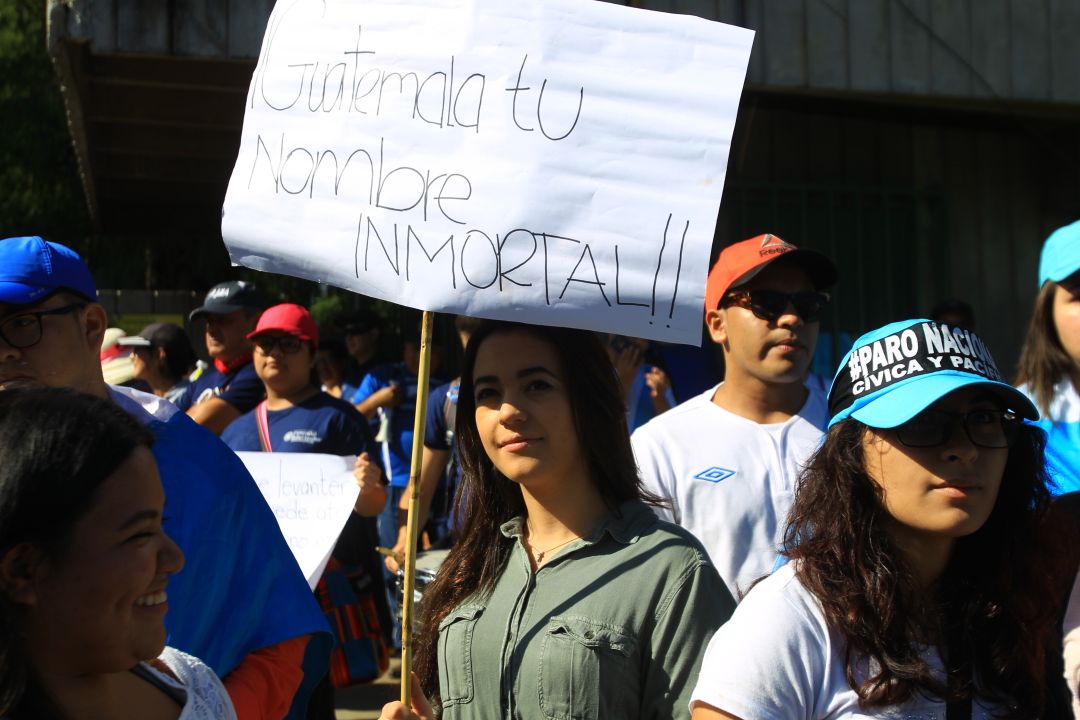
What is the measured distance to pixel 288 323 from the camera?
5.47m

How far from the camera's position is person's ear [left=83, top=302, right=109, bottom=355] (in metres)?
2.58

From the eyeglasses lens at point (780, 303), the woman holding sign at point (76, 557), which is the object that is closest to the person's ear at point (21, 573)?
the woman holding sign at point (76, 557)

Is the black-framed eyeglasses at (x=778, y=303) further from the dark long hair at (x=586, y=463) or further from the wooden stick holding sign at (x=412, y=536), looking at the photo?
the wooden stick holding sign at (x=412, y=536)

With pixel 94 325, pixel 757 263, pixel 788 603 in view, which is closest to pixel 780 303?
pixel 757 263

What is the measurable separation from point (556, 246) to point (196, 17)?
3712mm

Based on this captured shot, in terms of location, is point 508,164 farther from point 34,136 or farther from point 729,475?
point 34,136

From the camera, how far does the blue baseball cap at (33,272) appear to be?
248cm

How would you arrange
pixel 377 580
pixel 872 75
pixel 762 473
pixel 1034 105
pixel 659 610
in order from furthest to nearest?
pixel 1034 105
pixel 872 75
pixel 377 580
pixel 762 473
pixel 659 610

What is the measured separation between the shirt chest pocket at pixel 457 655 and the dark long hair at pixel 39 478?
1.06 metres

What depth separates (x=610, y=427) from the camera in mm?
2783

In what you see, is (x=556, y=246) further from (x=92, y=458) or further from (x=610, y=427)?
(x=92, y=458)

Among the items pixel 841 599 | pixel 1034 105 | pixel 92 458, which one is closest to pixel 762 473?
pixel 841 599

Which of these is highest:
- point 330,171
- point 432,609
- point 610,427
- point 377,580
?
point 330,171

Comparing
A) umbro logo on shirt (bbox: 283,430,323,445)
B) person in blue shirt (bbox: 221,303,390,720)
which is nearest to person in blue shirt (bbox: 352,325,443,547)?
person in blue shirt (bbox: 221,303,390,720)
